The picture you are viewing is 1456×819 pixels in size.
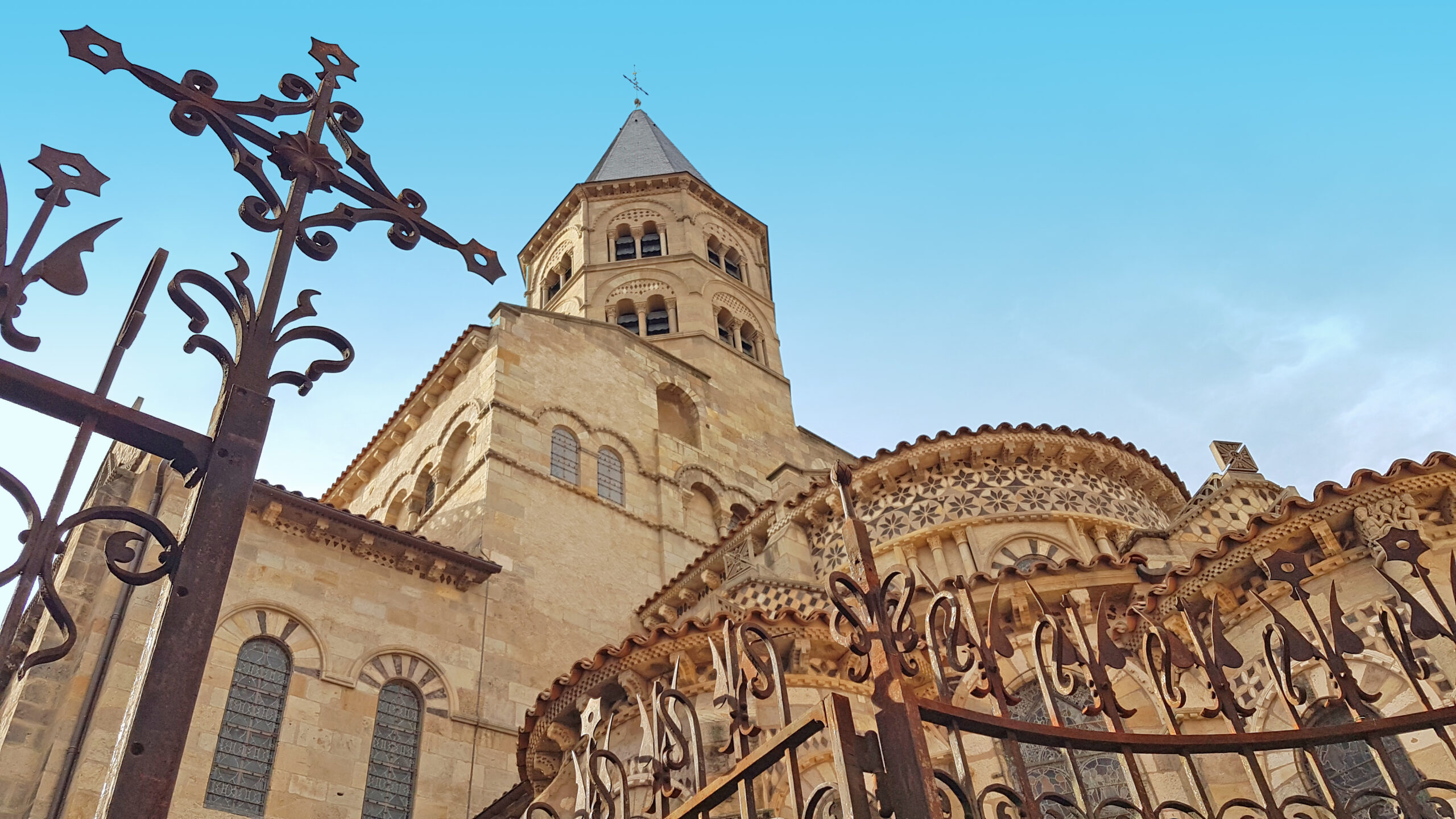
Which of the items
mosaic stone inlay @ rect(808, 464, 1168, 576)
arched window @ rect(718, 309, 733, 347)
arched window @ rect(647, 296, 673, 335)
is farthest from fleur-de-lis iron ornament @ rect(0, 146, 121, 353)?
arched window @ rect(718, 309, 733, 347)

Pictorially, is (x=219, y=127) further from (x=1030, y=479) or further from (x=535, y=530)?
(x=535, y=530)

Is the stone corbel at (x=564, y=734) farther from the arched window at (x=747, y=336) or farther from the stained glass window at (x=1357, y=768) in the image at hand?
the arched window at (x=747, y=336)

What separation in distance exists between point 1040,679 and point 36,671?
33.8 ft

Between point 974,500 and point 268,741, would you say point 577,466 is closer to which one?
point 974,500

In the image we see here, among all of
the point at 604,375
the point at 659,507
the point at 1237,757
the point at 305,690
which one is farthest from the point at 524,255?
the point at 1237,757

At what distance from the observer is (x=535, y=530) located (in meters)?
16.6

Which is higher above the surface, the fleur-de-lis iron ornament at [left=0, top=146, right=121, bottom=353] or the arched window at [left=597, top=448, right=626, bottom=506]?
the arched window at [left=597, top=448, right=626, bottom=506]

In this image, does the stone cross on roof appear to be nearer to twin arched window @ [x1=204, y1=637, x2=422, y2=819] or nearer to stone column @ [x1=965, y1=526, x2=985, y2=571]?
stone column @ [x1=965, y1=526, x2=985, y2=571]

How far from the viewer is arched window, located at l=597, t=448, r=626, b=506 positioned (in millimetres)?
18617

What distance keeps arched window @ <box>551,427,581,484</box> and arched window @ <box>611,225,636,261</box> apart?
8975mm

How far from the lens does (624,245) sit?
27.6m

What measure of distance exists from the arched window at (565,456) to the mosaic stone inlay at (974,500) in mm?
5515

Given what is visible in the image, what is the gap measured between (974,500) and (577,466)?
7.53 m

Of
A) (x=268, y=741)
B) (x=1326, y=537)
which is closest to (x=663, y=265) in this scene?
(x=268, y=741)
